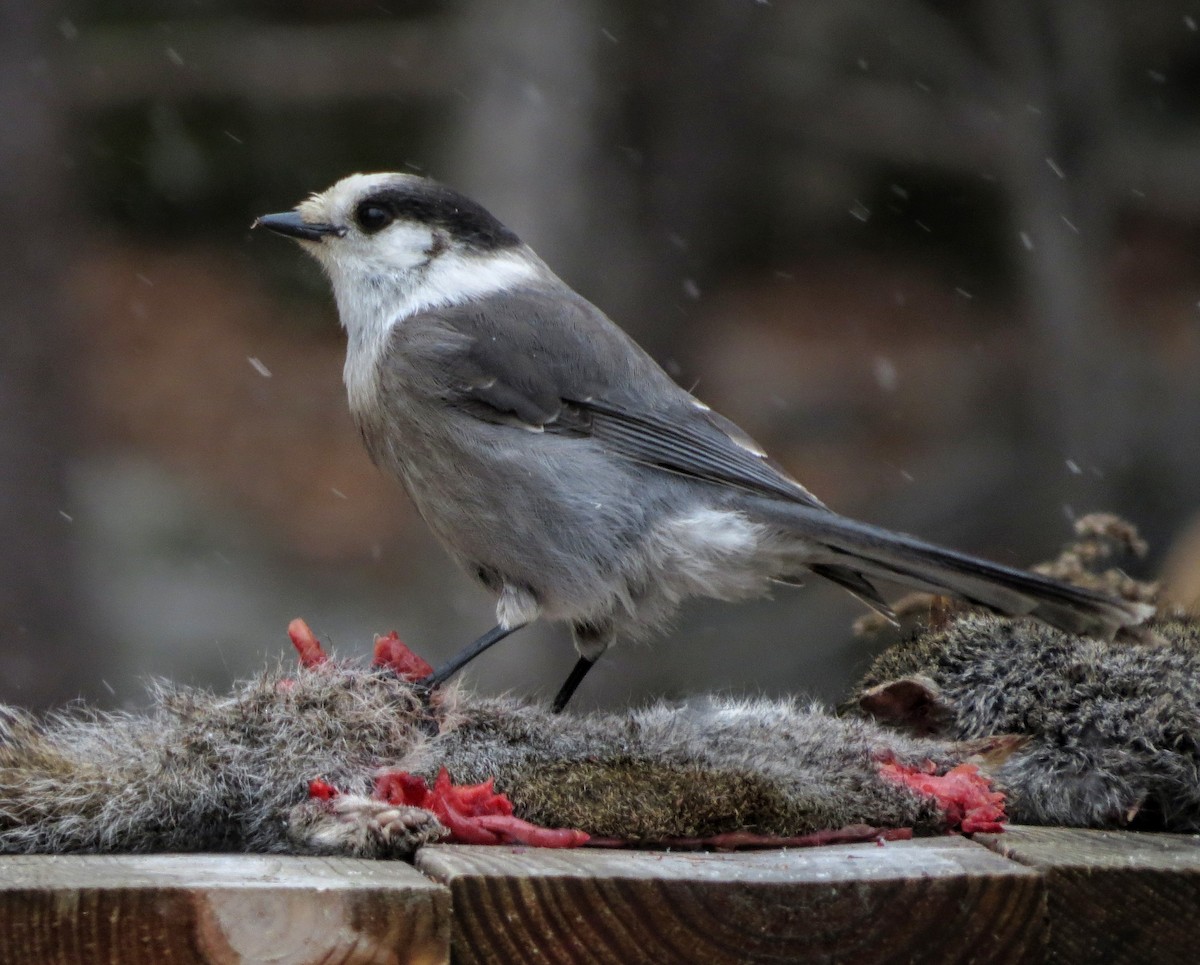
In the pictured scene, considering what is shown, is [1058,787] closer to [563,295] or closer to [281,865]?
[281,865]

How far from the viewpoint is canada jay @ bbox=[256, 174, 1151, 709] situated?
2.73 m

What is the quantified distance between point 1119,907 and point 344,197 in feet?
6.45

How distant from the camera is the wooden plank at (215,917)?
144 cm

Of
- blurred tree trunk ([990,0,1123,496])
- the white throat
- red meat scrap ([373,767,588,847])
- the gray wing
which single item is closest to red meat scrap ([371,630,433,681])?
red meat scrap ([373,767,588,847])

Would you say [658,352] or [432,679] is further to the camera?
[658,352]

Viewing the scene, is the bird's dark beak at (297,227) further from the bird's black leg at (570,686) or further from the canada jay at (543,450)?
the bird's black leg at (570,686)

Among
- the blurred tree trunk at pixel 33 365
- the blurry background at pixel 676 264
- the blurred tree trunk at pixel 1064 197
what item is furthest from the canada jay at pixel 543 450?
Answer: the blurred tree trunk at pixel 1064 197

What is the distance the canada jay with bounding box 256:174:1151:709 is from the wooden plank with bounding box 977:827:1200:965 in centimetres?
80

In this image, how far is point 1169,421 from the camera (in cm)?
735

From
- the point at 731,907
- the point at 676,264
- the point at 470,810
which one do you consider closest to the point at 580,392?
the point at 470,810

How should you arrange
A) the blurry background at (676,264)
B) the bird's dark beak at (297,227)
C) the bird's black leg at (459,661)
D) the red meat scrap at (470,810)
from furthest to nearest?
the blurry background at (676,264) < the bird's dark beak at (297,227) < the bird's black leg at (459,661) < the red meat scrap at (470,810)

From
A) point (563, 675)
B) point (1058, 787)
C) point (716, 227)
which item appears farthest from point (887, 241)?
point (1058, 787)

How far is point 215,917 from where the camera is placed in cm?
147

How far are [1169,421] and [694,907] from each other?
6.37 m
